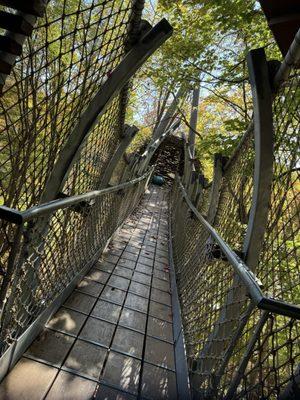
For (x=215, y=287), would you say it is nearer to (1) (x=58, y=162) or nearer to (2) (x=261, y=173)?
(2) (x=261, y=173)

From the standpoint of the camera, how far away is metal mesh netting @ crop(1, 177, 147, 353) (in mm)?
1481

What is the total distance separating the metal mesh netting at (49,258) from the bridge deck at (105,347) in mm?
188

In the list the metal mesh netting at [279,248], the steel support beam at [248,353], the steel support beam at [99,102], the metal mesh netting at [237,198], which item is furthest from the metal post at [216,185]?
the steel support beam at [248,353]

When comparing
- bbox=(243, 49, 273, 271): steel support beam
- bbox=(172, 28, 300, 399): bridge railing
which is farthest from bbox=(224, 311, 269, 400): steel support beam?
bbox=(243, 49, 273, 271): steel support beam

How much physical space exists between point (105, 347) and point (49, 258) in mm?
718

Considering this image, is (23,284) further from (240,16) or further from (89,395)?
(240,16)

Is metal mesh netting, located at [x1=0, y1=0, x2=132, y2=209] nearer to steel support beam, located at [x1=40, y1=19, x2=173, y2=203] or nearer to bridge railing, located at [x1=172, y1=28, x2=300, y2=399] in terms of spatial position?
steel support beam, located at [x1=40, y1=19, x2=173, y2=203]

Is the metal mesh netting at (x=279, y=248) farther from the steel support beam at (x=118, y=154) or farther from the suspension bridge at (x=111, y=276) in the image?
the steel support beam at (x=118, y=154)

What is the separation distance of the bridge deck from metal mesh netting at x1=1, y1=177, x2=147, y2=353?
0.19m

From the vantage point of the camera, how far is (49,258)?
79.2 inches

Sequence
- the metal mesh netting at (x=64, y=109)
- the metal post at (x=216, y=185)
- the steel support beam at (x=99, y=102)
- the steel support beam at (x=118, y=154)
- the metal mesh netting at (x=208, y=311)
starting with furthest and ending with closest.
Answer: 1. the metal post at (x=216, y=185)
2. the steel support beam at (x=118, y=154)
3. the steel support beam at (x=99, y=102)
4. the metal mesh netting at (x=64, y=109)
5. the metal mesh netting at (x=208, y=311)

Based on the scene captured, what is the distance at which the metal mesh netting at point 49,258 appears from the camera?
1481mm

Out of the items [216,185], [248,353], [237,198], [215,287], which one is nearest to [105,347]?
[215,287]

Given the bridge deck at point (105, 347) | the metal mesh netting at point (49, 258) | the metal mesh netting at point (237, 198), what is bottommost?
the bridge deck at point (105, 347)
